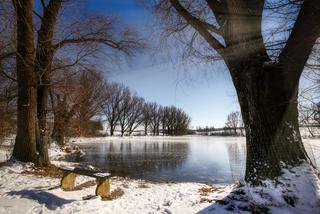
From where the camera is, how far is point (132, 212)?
511cm

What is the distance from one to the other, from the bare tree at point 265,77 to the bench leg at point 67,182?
148 inches

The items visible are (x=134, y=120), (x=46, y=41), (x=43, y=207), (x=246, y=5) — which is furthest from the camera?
(x=134, y=120)

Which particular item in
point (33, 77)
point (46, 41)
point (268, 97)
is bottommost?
point (268, 97)

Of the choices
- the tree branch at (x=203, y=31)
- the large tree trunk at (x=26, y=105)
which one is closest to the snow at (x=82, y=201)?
the tree branch at (x=203, y=31)

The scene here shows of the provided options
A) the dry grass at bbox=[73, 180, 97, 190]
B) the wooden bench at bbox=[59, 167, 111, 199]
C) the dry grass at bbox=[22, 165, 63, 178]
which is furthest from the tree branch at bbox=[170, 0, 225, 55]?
the dry grass at bbox=[22, 165, 63, 178]

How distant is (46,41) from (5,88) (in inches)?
144

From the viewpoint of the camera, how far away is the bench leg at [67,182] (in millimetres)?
6541

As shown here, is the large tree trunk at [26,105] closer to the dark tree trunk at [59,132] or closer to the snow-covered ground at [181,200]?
the snow-covered ground at [181,200]

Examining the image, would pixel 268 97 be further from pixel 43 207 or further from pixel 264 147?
pixel 43 207

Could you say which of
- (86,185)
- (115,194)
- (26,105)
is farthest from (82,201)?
(26,105)

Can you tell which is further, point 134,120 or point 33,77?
point 134,120

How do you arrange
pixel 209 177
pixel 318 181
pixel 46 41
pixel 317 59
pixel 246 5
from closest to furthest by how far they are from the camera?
pixel 318 181 < pixel 246 5 < pixel 317 59 < pixel 46 41 < pixel 209 177

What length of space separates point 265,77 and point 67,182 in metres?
4.62

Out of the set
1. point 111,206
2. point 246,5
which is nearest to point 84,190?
point 111,206
